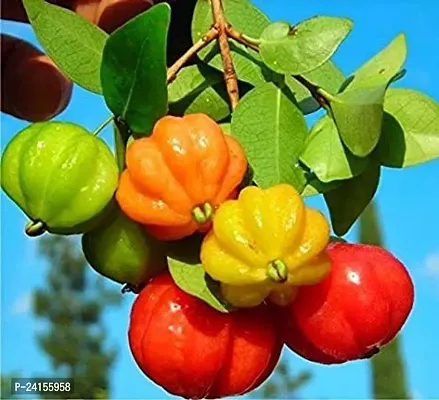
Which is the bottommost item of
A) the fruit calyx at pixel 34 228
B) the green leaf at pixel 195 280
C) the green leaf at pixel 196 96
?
the fruit calyx at pixel 34 228

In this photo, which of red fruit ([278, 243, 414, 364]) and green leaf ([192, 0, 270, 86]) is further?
green leaf ([192, 0, 270, 86])

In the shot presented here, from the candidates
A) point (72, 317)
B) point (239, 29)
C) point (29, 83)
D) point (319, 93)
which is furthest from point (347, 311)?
point (72, 317)

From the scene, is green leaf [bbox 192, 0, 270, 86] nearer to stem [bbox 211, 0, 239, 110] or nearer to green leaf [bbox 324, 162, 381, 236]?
stem [bbox 211, 0, 239, 110]

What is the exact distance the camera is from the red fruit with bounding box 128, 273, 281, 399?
0.72 meters

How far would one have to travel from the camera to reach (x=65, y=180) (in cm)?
75

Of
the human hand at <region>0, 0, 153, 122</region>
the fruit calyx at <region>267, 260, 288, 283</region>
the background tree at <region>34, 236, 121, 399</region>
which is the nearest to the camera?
the fruit calyx at <region>267, 260, 288, 283</region>

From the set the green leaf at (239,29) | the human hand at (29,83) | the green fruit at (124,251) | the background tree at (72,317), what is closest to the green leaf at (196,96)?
the green leaf at (239,29)

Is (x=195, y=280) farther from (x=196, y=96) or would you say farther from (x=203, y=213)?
(x=196, y=96)

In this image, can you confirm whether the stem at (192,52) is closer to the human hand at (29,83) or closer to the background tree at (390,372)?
the human hand at (29,83)

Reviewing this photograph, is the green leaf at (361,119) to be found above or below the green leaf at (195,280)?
above

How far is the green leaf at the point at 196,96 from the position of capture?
2.71 feet

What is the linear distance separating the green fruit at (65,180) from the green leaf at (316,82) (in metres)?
0.20

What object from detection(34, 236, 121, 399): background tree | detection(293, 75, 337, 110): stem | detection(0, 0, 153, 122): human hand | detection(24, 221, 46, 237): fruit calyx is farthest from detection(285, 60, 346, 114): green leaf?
detection(34, 236, 121, 399): background tree

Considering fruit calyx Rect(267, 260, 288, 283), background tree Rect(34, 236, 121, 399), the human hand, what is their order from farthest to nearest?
background tree Rect(34, 236, 121, 399)
the human hand
fruit calyx Rect(267, 260, 288, 283)
